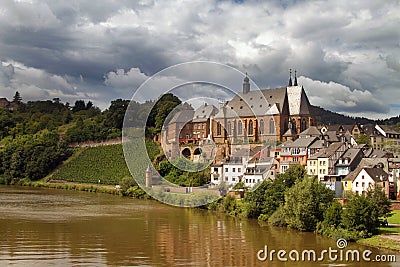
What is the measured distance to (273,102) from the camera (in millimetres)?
67562

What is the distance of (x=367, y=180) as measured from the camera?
3872 cm

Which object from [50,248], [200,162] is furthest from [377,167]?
[50,248]

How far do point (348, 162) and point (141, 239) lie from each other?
23083mm

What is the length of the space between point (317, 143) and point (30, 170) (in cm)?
4323

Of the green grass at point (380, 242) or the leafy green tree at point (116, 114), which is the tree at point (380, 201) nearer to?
the green grass at point (380, 242)

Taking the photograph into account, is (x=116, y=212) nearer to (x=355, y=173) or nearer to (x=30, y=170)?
A: (x=355, y=173)

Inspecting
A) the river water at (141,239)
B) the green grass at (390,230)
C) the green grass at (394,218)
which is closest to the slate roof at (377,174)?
the green grass at (394,218)

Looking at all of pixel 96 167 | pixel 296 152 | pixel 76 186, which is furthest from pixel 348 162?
pixel 96 167

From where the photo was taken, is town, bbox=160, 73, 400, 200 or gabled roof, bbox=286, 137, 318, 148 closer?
town, bbox=160, 73, 400, 200

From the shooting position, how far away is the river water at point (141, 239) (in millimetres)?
22761

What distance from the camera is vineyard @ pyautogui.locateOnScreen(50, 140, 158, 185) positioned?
67000 mm

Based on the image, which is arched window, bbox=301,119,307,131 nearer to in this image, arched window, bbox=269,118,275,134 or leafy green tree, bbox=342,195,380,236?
arched window, bbox=269,118,275,134

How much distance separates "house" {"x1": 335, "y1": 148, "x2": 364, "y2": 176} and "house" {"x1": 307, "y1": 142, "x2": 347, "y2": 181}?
1.88 feet

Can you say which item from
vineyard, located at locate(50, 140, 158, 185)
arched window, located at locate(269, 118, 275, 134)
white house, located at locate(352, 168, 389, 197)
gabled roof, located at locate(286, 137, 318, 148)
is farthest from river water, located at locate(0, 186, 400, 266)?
vineyard, located at locate(50, 140, 158, 185)
